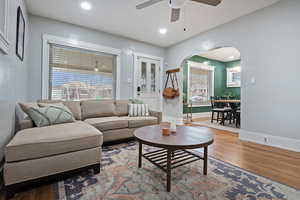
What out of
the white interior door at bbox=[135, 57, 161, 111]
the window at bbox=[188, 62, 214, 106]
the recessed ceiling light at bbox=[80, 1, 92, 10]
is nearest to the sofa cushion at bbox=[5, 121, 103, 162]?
the recessed ceiling light at bbox=[80, 1, 92, 10]

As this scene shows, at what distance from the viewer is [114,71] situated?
Answer: 4.11 meters

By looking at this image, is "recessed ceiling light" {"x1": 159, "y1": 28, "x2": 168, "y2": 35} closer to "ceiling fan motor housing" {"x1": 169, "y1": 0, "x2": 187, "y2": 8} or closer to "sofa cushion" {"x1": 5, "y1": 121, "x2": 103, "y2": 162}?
"ceiling fan motor housing" {"x1": 169, "y1": 0, "x2": 187, "y2": 8}

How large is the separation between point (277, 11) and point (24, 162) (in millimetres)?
4405

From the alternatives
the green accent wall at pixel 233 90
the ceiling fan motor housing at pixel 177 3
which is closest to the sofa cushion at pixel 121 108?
the ceiling fan motor housing at pixel 177 3

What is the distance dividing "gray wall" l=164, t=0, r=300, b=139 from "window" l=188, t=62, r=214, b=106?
2.64m

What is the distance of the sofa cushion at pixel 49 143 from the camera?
3.91 feet

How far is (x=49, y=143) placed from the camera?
1332 mm

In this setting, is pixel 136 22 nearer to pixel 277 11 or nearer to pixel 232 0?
pixel 232 0

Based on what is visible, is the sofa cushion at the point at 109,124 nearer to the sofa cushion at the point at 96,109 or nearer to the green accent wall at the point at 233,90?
the sofa cushion at the point at 96,109

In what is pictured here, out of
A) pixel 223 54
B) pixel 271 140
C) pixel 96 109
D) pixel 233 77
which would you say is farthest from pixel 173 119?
pixel 233 77

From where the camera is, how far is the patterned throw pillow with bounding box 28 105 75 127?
189cm

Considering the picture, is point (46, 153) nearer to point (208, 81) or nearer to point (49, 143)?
point (49, 143)

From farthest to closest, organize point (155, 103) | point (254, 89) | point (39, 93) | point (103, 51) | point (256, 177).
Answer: point (155, 103) → point (103, 51) → point (39, 93) → point (254, 89) → point (256, 177)

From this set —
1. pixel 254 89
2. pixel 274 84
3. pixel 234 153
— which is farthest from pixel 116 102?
pixel 274 84
